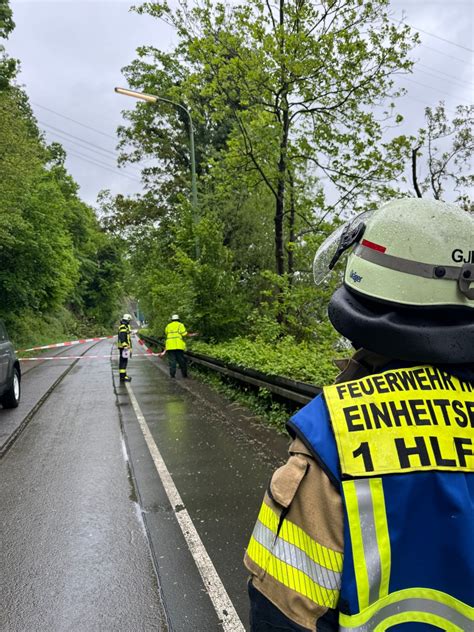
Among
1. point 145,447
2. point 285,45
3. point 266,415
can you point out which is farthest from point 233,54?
point 145,447

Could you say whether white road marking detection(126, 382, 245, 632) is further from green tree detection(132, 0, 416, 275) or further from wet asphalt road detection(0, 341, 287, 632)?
green tree detection(132, 0, 416, 275)

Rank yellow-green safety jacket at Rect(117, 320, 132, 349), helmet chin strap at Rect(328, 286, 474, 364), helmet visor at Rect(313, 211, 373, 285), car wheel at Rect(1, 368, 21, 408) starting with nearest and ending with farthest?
helmet chin strap at Rect(328, 286, 474, 364), helmet visor at Rect(313, 211, 373, 285), car wheel at Rect(1, 368, 21, 408), yellow-green safety jacket at Rect(117, 320, 132, 349)

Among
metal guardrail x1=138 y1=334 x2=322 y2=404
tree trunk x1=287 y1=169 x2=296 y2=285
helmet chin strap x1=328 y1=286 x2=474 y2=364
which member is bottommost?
metal guardrail x1=138 y1=334 x2=322 y2=404

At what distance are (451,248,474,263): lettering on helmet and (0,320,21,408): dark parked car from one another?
901 centimetres

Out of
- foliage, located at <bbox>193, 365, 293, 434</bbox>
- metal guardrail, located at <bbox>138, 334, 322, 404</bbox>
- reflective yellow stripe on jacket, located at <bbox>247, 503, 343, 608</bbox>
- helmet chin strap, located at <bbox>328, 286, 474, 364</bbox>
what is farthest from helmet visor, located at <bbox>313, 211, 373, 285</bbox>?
foliage, located at <bbox>193, 365, 293, 434</bbox>

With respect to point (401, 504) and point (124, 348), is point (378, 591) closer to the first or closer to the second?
point (401, 504)

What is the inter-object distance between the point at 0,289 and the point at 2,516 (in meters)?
23.4

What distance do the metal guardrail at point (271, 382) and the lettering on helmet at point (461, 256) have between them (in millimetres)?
4519

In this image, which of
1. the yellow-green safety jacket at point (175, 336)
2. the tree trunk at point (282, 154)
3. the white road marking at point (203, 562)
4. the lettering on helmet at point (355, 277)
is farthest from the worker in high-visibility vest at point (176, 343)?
the lettering on helmet at point (355, 277)

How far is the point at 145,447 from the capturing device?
21.7 feet

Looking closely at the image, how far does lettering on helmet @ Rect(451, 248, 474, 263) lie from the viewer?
3.88ft

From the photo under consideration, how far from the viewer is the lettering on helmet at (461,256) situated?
3.88 feet

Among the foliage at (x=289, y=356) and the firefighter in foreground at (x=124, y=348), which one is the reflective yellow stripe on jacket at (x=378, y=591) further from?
the firefighter in foreground at (x=124, y=348)

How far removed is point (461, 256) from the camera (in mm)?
1187
